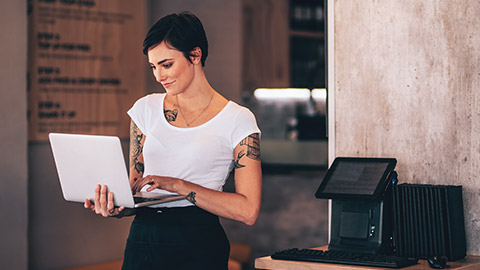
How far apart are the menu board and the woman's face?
7.46 feet

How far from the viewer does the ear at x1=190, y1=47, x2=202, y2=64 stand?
Result: 7.29ft

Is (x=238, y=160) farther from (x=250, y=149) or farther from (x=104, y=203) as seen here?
(x=104, y=203)

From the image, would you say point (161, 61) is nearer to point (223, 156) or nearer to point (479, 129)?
point (223, 156)

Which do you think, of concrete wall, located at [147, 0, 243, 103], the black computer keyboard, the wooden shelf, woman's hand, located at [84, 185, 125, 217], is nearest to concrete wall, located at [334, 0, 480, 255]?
the black computer keyboard

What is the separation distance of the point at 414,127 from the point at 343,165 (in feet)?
1.07

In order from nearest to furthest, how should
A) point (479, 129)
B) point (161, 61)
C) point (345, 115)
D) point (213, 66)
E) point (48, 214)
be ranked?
point (161, 61) → point (479, 129) → point (345, 115) → point (48, 214) → point (213, 66)

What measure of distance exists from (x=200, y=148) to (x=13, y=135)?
222 centimetres

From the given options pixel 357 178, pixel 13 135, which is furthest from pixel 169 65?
pixel 13 135

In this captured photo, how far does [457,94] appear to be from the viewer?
254 centimetres

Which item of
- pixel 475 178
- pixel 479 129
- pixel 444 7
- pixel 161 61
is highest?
pixel 444 7

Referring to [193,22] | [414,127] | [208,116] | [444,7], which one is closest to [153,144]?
[208,116]

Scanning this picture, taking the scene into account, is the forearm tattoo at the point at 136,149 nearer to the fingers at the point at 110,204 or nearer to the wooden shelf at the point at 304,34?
the fingers at the point at 110,204

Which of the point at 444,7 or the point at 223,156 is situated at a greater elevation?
the point at 444,7

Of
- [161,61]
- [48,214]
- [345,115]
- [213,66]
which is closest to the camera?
[161,61]
